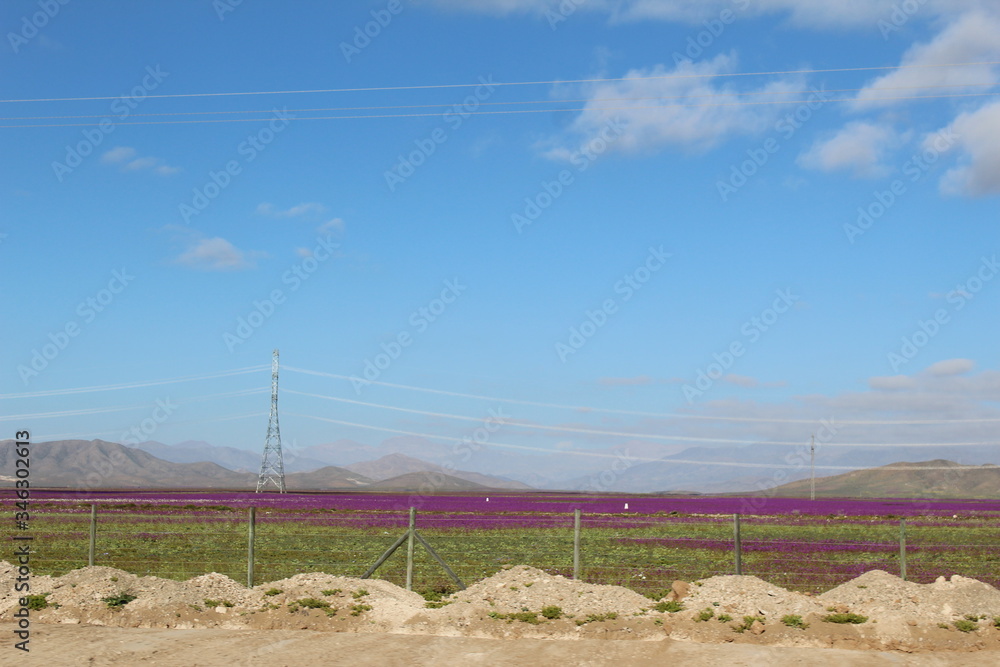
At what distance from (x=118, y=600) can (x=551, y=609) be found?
808cm

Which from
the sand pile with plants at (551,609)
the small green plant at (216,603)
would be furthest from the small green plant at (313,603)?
the small green plant at (216,603)

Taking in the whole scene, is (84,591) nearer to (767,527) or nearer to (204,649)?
(204,649)

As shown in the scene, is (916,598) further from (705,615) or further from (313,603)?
(313,603)

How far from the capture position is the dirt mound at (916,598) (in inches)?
558

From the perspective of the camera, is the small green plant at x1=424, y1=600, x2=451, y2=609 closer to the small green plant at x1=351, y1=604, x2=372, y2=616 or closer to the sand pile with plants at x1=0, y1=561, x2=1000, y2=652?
the sand pile with plants at x1=0, y1=561, x2=1000, y2=652

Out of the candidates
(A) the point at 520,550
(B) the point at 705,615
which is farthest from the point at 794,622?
(A) the point at 520,550

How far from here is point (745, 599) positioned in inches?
590

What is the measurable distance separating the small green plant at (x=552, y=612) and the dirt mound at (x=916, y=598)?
4.77 metres

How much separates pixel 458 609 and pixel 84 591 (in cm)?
731

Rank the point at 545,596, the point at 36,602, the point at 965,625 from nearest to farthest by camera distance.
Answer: the point at 965,625, the point at 545,596, the point at 36,602

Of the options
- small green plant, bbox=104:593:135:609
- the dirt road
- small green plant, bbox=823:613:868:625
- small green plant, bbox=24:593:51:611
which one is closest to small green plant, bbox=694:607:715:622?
the dirt road

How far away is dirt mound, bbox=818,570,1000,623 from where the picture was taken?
46.5ft

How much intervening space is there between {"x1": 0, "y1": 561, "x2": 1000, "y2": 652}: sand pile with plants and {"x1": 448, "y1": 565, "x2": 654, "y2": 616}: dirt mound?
29mm

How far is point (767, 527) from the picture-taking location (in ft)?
141
